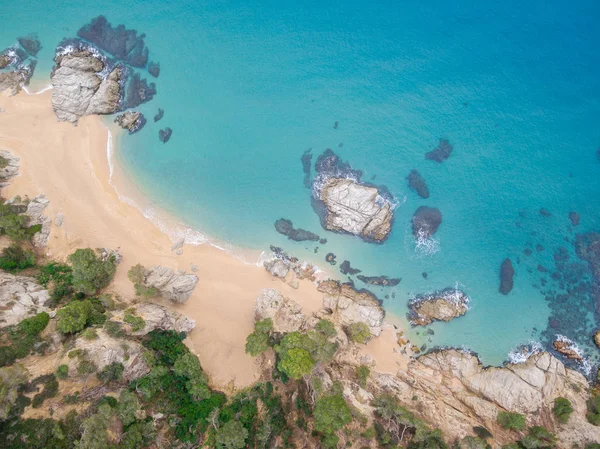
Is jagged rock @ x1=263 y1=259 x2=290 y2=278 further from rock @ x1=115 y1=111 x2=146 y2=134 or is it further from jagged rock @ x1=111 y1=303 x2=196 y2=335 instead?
rock @ x1=115 y1=111 x2=146 y2=134

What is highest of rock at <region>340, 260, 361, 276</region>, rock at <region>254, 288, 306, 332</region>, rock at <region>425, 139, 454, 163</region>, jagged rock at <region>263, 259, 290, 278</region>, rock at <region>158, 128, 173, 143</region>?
rock at <region>158, 128, 173, 143</region>

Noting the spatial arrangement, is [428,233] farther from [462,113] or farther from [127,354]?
[127,354]

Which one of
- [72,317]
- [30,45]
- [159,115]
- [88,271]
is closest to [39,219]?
[88,271]

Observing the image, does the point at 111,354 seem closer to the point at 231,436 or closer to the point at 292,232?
the point at 231,436

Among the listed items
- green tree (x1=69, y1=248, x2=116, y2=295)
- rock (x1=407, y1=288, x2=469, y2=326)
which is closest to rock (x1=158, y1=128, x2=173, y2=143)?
green tree (x1=69, y1=248, x2=116, y2=295)

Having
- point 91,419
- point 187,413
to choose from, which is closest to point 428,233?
point 187,413

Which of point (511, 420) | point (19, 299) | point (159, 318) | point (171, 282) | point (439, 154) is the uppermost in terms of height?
point (439, 154)
